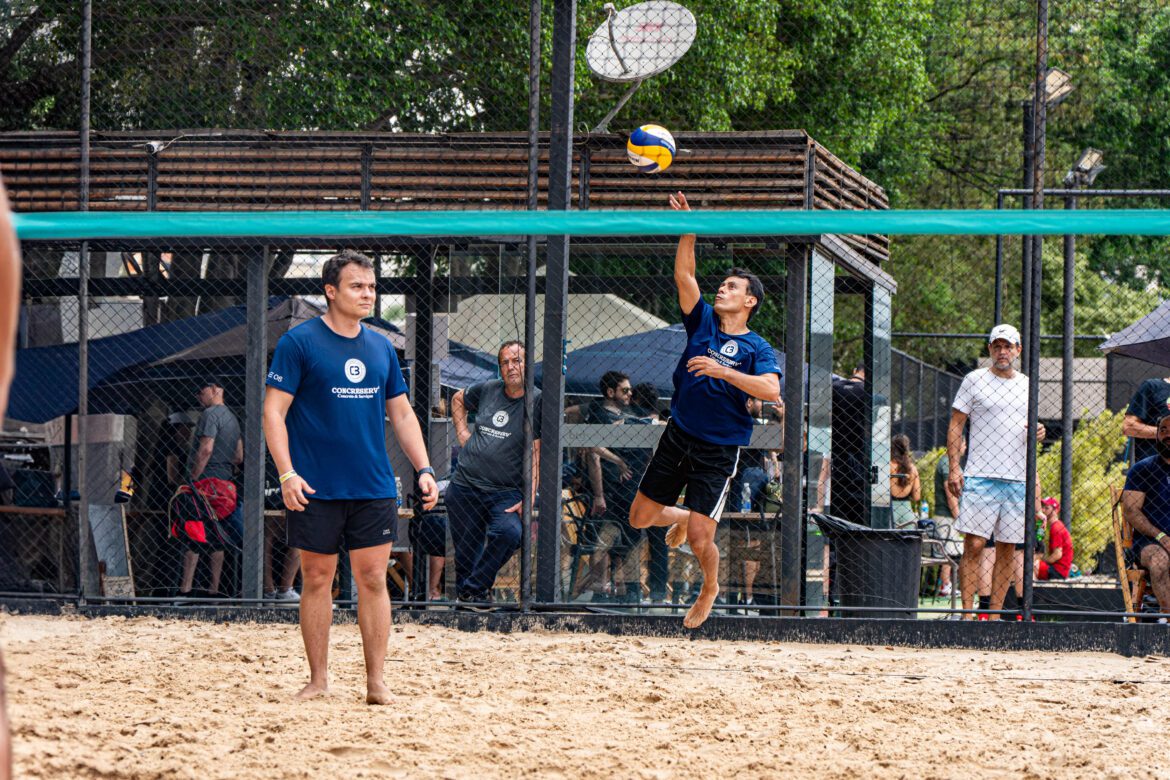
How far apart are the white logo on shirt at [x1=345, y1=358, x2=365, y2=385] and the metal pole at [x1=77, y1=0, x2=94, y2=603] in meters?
3.74

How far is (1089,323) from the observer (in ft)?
89.9

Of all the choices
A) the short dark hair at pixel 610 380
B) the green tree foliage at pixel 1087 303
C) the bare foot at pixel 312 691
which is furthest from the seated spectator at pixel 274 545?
the green tree foliage at pixel 1087 303

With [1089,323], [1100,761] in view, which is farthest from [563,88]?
[1089,323]

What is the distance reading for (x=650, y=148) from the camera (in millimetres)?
7730

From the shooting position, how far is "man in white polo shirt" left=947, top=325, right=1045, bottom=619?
28.5 ft

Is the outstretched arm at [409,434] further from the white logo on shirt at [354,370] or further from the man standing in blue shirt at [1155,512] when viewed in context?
the man standing in blue shirt at [1155,512]

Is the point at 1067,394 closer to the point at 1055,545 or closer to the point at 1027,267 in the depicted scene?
the point at 1027,267

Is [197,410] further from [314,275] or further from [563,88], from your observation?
[563,88]

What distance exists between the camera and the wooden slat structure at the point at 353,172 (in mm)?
9141

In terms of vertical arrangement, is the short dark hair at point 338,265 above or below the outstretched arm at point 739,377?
above

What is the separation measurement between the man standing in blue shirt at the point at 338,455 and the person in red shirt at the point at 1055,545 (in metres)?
6.21

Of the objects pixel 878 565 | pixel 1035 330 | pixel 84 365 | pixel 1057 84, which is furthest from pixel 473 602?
pixel 1057 84

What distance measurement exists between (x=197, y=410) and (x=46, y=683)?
4.39 m

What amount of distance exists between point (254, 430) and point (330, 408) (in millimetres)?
3621
